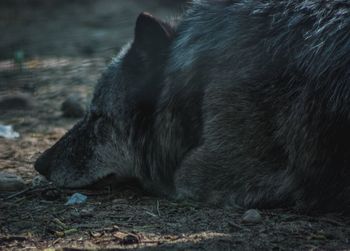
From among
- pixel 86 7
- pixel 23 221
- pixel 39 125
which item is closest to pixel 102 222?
pixel 23 221

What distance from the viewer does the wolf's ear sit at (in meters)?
5.13

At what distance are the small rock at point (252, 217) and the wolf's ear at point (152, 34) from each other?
1.54 meters

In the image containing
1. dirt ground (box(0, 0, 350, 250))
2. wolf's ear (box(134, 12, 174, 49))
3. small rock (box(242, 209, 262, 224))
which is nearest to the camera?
dirt ground (box(0, 0, 350, 250))

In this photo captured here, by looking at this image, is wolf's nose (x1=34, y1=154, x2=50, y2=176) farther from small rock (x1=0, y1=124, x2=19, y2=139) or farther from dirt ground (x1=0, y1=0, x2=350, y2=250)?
small rock (x1=0, y1=124, x2=19, y2=139)

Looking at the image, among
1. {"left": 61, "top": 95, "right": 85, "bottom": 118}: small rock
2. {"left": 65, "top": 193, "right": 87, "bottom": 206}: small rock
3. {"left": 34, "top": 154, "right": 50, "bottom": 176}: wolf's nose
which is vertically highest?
{"left": 61, "top": 95, "right": 85, "bottom": 118}: small rock

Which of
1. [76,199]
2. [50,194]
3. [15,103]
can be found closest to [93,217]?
[76,199]

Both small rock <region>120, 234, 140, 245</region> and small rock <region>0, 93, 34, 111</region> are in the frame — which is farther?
small rock <region>0, 93, 34, 111</region>

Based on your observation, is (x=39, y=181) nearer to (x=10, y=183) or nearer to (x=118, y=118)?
(x=10, y=183)

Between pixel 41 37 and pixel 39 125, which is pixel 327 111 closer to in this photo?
pixel 39 125

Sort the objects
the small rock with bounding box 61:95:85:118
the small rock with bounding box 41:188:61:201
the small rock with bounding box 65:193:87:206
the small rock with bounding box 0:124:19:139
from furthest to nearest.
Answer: the small rock with bounding box 61:95:85:118 < the small rock with bounding box 0:124:19:139 < the small rock with bounding box 41:188:61:201 < the small rock with bounding box 65:193:87:206

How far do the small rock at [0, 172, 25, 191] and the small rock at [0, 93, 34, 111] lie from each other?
8.22 feet

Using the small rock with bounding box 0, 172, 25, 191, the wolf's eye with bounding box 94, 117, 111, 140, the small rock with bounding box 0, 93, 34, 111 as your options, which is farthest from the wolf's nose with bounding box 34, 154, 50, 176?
the small rock with bounding box 0, 93, 34, 111

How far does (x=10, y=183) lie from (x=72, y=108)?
2.23 meters

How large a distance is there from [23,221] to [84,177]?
1006 mm
